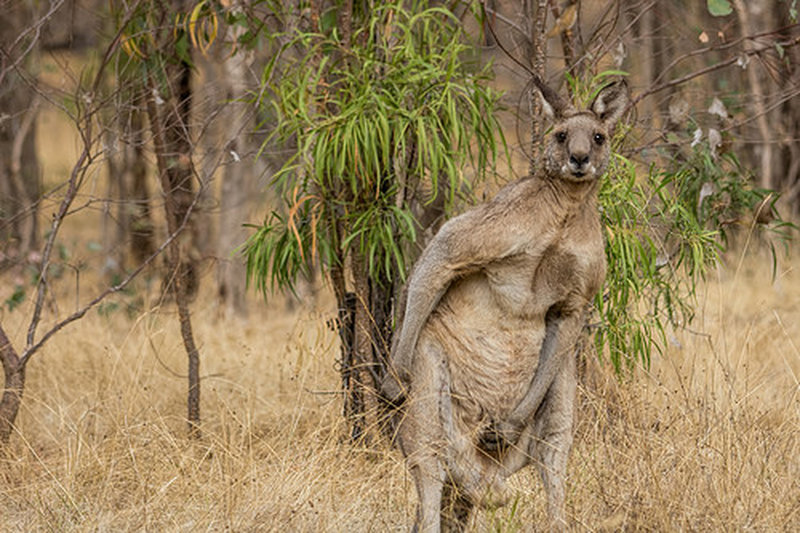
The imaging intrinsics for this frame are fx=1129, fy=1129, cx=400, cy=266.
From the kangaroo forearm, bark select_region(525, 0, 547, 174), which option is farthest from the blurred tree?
the kangaroo forearm

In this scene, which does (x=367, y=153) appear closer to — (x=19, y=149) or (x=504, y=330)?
(x=504, y=330)

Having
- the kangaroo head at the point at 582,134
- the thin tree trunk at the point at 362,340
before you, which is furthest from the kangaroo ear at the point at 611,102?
the thin tree trunk at the point at 362,340

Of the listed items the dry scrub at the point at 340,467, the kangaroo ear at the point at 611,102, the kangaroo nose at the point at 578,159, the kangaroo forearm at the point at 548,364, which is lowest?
the dry scrub at the point at 340,467

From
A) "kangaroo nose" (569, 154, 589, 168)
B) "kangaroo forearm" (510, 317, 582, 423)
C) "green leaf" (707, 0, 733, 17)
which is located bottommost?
"kangaroo forearm" (510, 317, 582, 423)

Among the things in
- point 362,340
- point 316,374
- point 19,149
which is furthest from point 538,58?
point 19,149

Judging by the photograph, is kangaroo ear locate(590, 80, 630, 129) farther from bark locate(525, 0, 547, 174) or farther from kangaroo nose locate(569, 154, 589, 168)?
bark locate(525, 0, 547, 174)

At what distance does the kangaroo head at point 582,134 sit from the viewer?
3.92m

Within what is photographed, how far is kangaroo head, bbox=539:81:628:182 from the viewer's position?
392 cm

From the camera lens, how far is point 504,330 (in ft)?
13.8

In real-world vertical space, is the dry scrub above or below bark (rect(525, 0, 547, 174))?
below

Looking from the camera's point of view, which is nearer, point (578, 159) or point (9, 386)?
point (578, 159)

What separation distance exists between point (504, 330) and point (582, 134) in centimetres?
79

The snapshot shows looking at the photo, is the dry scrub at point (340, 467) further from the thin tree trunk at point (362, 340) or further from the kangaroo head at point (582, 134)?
the kangaroo head at point (582, 134)

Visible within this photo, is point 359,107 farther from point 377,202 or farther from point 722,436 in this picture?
point 722,436
